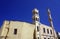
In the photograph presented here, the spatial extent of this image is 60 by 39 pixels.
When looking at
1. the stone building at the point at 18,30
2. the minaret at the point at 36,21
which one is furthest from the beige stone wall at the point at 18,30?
the minaret at the point at 36,21

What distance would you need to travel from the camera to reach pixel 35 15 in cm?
3631

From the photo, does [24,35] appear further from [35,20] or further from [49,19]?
[49,19]

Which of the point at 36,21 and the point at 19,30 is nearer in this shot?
the point at 19,30

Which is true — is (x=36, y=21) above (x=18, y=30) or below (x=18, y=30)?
above

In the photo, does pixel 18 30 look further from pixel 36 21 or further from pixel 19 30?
pixel 36 21

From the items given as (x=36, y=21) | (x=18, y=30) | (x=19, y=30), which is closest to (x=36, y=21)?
(x=36, y=21)

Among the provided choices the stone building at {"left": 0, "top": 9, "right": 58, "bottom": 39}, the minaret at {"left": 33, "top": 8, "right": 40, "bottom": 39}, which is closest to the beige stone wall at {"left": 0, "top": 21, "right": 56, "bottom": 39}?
the stone building at {"left": 0, "top": 9, "right": 58, "bottom": 39}

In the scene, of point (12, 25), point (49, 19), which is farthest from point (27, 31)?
point (49, 19)

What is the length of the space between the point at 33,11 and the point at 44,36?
28.5 feet

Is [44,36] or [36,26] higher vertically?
[36,26]

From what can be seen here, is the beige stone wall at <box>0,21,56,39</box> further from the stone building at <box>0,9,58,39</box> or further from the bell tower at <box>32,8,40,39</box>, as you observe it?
the bell tower at <box>32,8,40,39</box>

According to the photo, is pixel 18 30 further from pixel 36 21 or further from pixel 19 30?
pixel 36 21

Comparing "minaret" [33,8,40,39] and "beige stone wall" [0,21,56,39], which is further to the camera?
"minaret" [33,8,40,39]

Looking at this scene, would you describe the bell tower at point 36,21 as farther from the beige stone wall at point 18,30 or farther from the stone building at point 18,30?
the beige stone wall at point 18,30
